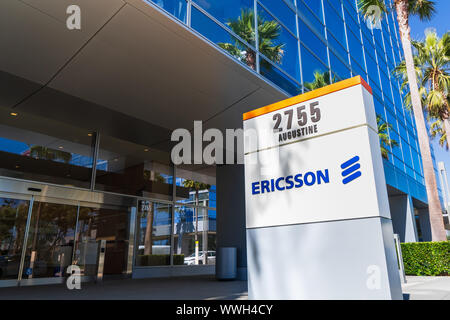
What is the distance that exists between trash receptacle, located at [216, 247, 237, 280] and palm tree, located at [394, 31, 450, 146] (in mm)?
11975

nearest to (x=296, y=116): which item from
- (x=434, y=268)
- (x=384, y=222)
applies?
(x=384, y=222)

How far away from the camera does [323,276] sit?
376cm

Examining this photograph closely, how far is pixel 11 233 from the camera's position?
930cm

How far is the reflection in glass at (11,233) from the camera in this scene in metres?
8.98

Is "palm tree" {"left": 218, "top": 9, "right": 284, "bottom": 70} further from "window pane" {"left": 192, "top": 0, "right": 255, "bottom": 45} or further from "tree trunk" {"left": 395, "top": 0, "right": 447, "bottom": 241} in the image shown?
"tree trunk" {"left": 395, "top": 0, "right": 447, "bottom": 241}

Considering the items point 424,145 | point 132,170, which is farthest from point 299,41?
point 132,170

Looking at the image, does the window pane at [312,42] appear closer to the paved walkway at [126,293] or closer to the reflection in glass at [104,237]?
the paved walkway at [126,293]

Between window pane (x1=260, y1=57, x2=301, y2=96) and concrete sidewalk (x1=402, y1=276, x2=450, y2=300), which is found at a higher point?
window pane (x1=260, y1=57, x2=301, y2=96)

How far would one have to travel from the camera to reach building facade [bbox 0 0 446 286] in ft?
23.4

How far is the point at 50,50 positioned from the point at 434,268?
1365 cm

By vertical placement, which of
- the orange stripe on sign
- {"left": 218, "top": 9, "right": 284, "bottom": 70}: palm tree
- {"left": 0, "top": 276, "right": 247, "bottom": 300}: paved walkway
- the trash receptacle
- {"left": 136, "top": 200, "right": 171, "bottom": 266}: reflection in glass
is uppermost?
{"left": 218, "top": 9, "right": 284, "bottom": 70}: palm tree

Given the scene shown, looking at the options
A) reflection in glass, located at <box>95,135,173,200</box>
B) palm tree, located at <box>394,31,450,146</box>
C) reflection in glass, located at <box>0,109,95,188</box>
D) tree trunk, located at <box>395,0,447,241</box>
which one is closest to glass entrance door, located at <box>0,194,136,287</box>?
reflection in glass, located at <box>95,135,173,200</box>

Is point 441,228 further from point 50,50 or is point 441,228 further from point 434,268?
point 50,50

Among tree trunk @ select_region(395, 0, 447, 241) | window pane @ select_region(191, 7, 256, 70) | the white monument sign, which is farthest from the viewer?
tree trunk @ select_region(395, 0, 447, 241)
